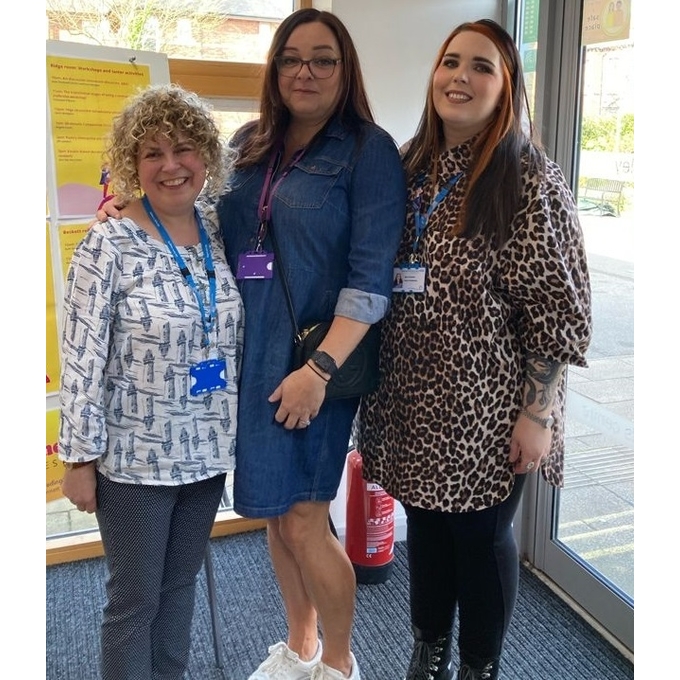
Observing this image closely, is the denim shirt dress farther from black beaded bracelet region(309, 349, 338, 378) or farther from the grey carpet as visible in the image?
the grey carpet

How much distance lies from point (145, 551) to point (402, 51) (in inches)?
73.1

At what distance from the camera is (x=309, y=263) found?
1617 millimetres

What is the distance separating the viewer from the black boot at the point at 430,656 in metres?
1.92

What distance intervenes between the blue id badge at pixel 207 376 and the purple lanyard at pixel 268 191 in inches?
11.2

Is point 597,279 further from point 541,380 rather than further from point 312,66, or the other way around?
point 312,66

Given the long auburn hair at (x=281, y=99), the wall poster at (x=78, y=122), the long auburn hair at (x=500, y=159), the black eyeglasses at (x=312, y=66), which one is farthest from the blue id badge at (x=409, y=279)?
the wall poster at (x=78, y=122)

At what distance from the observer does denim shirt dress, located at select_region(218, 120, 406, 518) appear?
1.58 meters

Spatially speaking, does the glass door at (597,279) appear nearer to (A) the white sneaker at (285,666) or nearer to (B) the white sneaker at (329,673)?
(B) the white sneaker at (329,673)

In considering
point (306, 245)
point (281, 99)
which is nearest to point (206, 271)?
point (306, 245)

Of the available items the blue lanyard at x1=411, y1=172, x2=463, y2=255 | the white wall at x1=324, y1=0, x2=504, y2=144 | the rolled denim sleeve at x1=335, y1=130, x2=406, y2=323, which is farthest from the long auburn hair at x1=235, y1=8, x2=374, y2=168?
the white wall at x1=324, y1=0, x2=504, y2=144

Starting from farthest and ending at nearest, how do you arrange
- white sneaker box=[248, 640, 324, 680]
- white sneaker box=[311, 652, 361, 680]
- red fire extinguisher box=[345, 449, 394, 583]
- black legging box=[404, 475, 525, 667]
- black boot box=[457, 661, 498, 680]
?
red fire extinguisher box=[345, 449, 394, 583] → white sneaker box=[248, 640, 324, 680] → white sneaker box=[311, 652, 361, 680] → black boot box=[457, 661, 498, 680] → black legging box=[404, 475, 525, 667]

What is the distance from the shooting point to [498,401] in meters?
1.60

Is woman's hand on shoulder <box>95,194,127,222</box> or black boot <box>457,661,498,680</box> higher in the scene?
woman's hand on shoulder <box>95,194,127,222</box>
